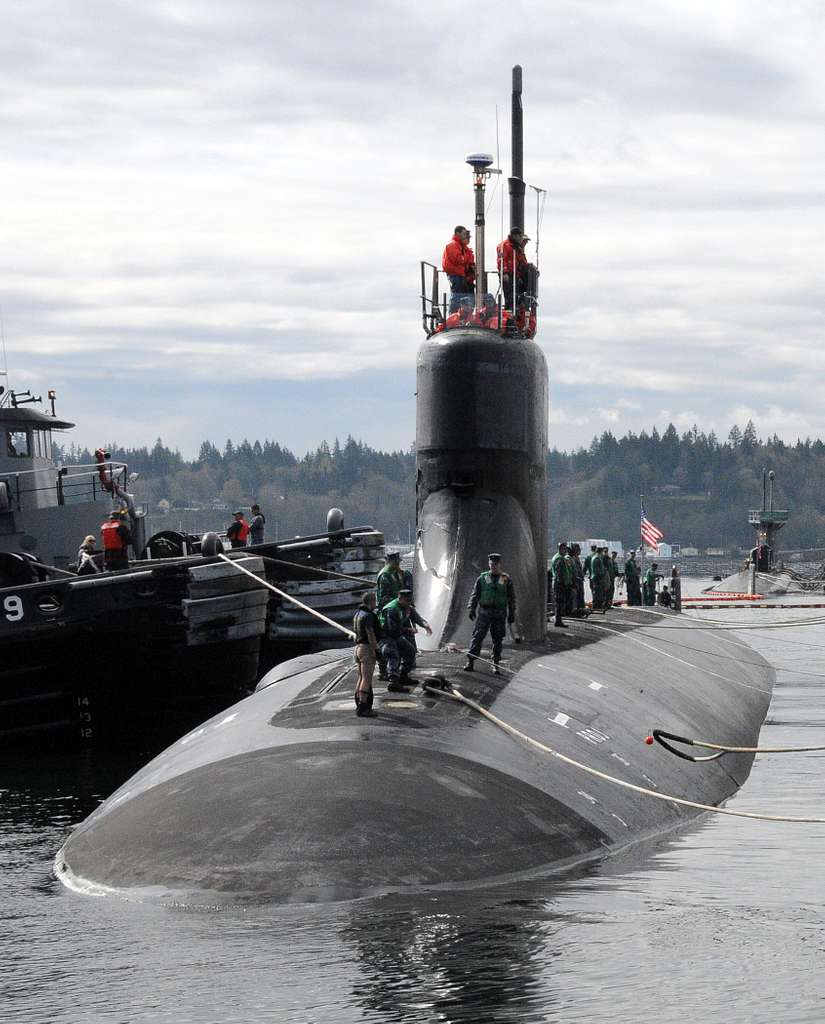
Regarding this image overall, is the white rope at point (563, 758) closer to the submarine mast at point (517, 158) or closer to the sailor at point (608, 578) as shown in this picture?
the submarine mast at point (517, 158)

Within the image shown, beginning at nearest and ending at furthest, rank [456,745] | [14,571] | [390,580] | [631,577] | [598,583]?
1. [456,745]
2. [390,580]
3. [14,571]
4. [598,583]
5. [631,577]

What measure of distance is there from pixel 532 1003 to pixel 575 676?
10.00 metres

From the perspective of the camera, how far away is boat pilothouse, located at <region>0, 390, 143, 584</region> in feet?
106

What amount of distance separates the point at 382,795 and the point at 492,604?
6068 millimetres

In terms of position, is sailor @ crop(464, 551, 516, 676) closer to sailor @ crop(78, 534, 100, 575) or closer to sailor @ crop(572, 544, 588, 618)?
sailor @ crop(572, 544, 588, 618)

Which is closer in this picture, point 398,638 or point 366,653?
point 366,653

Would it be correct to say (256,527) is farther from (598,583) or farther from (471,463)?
(471,463)

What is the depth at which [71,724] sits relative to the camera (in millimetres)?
27453

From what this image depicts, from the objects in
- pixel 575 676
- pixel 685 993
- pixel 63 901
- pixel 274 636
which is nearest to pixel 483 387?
pixel 575 676

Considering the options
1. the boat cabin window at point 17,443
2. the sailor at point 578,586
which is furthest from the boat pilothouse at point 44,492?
the sailor at point 578,586

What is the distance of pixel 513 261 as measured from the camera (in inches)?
→ 881

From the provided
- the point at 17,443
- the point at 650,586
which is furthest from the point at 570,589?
the point at 650,586

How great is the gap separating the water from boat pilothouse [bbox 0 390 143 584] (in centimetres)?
1880

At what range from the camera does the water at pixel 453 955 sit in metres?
10.4
